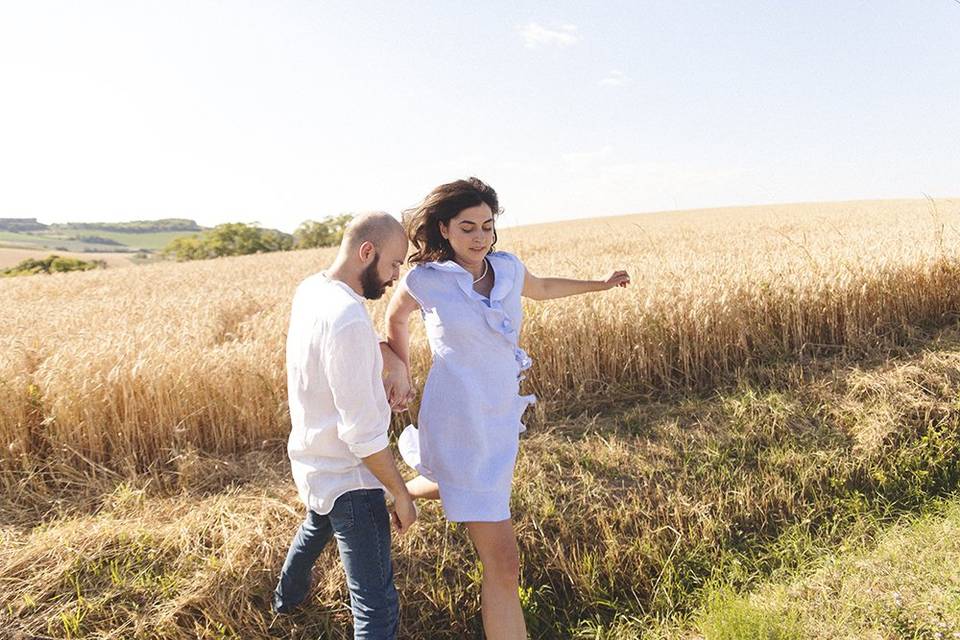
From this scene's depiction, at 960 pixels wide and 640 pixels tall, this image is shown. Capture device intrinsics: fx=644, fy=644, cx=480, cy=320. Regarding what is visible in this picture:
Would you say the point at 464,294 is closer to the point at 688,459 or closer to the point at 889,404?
the point at 688,459

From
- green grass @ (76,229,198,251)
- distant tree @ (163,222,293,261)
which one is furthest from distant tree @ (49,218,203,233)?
distant tree @ (163,222,293,261)

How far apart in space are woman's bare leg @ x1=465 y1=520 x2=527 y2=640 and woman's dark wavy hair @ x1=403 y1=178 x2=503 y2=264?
1200 millimetres

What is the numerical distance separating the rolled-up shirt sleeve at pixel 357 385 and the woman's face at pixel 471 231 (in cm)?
77

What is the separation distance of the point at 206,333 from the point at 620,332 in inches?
152

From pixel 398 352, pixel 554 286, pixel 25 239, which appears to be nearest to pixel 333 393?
pixel 398 352

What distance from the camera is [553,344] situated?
546 centimetres

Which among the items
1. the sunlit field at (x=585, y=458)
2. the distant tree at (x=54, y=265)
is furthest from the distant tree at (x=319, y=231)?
the sunlit field at (x=585, y=458)

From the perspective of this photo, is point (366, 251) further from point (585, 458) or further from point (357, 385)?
point (585, 458)

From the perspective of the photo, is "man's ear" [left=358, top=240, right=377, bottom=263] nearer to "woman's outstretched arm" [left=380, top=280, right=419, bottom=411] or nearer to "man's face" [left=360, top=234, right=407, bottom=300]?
"man's face" [left=360, top=234, right=407, bottom=300]

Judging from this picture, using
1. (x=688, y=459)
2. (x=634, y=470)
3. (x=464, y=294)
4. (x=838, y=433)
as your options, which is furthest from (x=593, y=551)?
(x=838, y=433)

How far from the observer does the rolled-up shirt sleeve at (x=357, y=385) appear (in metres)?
2.08

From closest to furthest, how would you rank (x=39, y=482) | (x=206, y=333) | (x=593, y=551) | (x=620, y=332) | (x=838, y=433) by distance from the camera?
(x=593, y=551), (x=39, y=482), (x=838, y=433), (x=620, y=332), (x=206, y=333)

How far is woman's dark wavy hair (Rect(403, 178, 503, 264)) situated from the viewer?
2766mm

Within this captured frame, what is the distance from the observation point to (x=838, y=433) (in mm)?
5125
